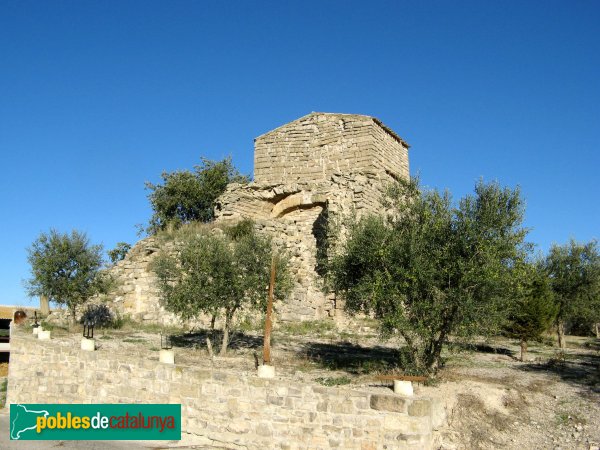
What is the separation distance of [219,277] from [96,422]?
4614mm

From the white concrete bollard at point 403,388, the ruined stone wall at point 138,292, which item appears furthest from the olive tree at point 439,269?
the ruined stone wall at point 138,292

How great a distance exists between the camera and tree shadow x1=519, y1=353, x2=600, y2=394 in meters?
11.5

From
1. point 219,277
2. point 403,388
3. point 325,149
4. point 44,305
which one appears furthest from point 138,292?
point 403,388

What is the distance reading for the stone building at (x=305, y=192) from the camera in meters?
21.1

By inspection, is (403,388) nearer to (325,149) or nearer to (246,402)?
(246,402)

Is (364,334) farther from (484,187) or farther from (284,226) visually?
(484,187)

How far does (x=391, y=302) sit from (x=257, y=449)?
4.21m

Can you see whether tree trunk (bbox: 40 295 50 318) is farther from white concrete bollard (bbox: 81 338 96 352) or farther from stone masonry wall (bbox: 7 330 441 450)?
white concrete bollard (bbox: 81 338 96 352)

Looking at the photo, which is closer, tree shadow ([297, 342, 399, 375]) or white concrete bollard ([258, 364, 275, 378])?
white concrete bollard ([258, 364, 275, 378])

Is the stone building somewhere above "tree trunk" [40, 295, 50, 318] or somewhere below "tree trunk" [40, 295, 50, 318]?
above

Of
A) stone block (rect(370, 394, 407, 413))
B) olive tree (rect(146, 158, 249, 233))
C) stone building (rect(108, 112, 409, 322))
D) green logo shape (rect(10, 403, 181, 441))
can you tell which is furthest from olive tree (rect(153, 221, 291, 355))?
olive tree (rect(146, 158, 249, 233))

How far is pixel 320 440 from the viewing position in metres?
8.36

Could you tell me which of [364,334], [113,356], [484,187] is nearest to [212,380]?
[113,356]

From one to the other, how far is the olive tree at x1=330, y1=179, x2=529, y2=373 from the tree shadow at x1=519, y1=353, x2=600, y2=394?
110 inches
